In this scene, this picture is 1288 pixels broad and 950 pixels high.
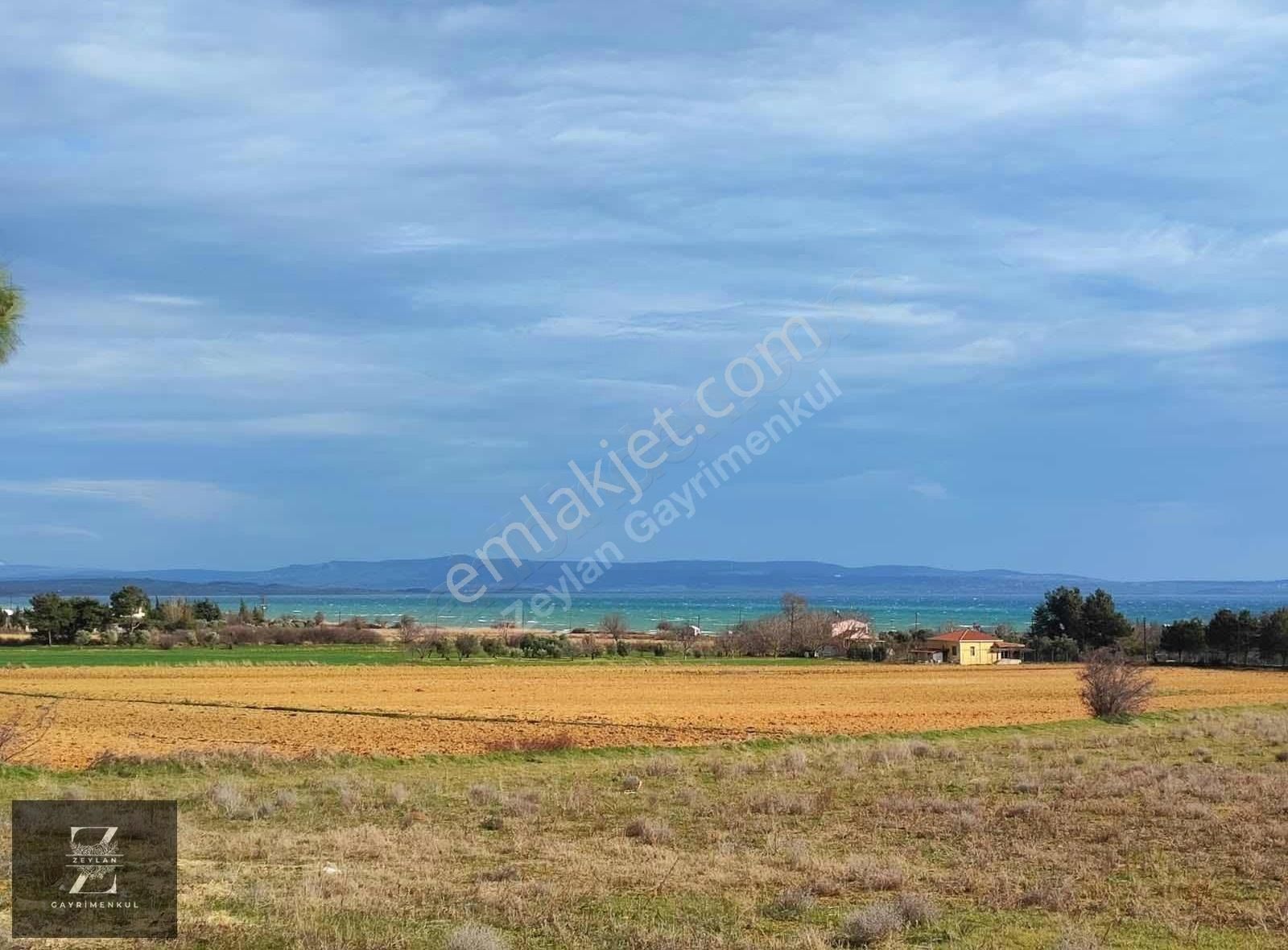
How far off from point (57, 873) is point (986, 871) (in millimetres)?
8006

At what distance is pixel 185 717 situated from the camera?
40.4 meters

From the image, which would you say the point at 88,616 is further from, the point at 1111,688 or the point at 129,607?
the point at 1111,688

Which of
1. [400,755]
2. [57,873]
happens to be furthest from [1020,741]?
[57,873]

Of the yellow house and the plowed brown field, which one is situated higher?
the plowed brown field

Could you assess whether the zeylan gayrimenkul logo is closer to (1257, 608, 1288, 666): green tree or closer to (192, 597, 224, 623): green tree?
(1257, 608, 1288, 666): green tree

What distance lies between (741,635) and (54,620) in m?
64.9

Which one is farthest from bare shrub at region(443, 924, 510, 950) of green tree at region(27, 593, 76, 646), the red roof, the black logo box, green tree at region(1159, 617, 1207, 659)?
green tree at region(27, 593, 76, 646)

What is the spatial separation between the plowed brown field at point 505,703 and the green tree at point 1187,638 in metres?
11.8

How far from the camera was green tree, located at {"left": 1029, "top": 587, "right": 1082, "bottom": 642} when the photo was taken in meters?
113

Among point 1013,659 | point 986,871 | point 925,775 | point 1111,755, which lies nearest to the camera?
point 986,871

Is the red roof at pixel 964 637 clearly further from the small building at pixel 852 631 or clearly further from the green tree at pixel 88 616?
the green tree at pixel 88 616

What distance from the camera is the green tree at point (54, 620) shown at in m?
116

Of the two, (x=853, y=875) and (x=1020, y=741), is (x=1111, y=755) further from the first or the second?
(x=853, y=875)

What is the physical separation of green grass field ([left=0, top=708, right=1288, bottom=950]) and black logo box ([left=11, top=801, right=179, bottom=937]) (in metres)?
0.28
